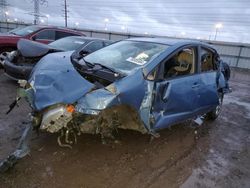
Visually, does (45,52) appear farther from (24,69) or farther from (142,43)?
(142,43)

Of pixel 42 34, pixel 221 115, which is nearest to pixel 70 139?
pixel 221 115

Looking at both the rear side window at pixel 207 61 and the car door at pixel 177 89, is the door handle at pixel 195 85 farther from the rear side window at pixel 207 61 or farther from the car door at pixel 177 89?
the rear side window at pixel 207 61

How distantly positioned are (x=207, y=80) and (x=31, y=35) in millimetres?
6522

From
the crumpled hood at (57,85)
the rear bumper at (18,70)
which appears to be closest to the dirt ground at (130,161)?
the crumpled hood at (57,85)

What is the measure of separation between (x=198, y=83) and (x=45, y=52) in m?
3.70

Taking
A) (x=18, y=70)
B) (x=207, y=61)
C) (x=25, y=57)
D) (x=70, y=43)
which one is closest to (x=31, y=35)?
(x=70, y=43)

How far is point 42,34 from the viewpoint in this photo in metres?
9.13

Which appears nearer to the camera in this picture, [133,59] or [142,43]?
[133,59]

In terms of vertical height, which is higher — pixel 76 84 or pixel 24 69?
pixel 76 84

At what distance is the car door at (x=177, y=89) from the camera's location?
3.73 meters

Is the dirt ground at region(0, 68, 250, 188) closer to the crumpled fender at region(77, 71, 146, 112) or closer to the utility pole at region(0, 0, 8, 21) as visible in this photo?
the crumpled fender at region(77, 71, 146, 112)

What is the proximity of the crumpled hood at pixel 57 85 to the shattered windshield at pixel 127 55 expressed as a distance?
2.17ft

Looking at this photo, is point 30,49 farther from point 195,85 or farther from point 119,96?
point 195,85

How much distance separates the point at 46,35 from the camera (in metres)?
9.27
